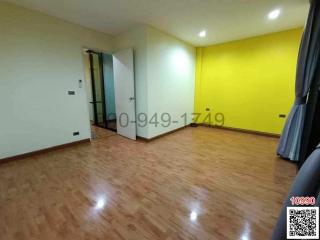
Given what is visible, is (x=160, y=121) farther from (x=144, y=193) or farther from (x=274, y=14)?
(x=274, y=14)

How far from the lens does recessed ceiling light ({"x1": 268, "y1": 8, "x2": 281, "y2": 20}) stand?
2686mm

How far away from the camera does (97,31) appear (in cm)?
354

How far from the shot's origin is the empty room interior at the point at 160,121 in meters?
1.51

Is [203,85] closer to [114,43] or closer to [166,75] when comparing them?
[166,75]

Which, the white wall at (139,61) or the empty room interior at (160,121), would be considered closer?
the empty room interior at (160,121)

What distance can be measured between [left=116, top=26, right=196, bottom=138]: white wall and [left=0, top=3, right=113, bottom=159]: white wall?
108 cm

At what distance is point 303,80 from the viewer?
7.89 ft

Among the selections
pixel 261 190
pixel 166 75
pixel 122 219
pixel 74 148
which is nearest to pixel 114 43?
pixel 166 75

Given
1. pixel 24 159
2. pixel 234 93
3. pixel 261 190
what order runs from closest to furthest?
1. pixel 261 190
2. pixel 24 159
3. pixel 234 93

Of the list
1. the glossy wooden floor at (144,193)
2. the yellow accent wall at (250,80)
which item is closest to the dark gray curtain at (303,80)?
the glossy wooden floor at (144,193)

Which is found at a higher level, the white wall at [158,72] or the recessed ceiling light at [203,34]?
the recessed ceiling light at [203,34]

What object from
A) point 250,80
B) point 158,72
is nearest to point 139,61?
point 158,72

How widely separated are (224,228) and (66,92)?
3326mm

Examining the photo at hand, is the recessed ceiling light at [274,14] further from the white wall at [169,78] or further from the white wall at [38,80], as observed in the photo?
the white wall at [38,80]
